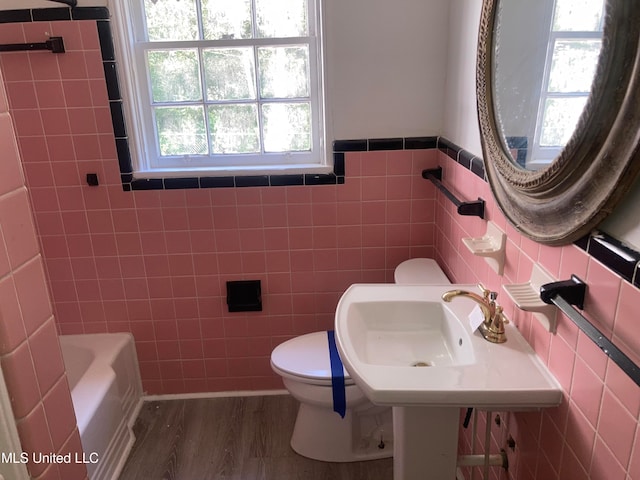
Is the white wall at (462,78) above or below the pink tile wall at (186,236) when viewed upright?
above

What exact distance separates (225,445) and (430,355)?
111cm

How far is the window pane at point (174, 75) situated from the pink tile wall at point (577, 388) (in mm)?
1297

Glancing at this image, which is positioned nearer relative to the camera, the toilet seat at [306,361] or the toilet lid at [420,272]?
the toilet seat at [306,361]

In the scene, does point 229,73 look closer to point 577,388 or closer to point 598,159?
point 598,159

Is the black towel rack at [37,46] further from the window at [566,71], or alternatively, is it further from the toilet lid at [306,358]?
the window at [566,71]

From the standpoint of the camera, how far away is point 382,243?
7.30 ft

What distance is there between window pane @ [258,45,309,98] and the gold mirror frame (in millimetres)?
1195

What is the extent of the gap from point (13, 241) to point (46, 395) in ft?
1.02

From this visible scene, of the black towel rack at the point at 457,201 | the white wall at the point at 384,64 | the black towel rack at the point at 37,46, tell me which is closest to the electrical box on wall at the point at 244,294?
the white wall at the point at 384,64

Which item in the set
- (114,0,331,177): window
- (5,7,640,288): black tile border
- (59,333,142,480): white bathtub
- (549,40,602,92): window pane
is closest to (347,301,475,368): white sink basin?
(5,7,640,288): black tile border

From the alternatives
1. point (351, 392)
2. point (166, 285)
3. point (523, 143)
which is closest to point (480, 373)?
point (523, 143)

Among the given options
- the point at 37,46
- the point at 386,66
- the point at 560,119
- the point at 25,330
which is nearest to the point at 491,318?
the point at 560,119

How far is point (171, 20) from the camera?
6.71 ft

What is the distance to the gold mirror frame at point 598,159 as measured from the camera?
760mm
